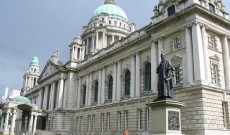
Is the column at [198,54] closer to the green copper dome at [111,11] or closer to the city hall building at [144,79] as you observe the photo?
the city hall building at [144,79]

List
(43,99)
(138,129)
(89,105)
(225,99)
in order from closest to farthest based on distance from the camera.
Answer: (225,99) < (138,129) < (89,105) < (43,99)

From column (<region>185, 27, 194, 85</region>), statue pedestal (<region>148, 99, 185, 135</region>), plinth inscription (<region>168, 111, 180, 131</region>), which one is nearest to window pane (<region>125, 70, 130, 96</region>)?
column (<region>185, 27, 194, 85</region>)

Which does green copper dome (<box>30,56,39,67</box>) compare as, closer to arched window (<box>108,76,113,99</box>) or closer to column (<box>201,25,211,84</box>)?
arched window (<box>108,76,113,99</box>)

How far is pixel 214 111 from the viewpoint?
22031mm

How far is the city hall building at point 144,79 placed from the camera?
22.6 meters

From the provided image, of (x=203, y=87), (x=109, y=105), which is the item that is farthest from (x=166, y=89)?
(x=109, y=105)

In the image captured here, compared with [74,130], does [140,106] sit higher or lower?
higher

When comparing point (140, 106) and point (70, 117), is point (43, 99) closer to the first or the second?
point (70, 117)

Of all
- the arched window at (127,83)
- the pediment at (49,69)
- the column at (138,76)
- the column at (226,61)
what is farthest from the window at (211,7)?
the pediment at (49,69)

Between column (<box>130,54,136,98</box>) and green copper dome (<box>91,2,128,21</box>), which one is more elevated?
green copper dome (<box>91,2,128,21</box>)

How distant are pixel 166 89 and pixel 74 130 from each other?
106 ft

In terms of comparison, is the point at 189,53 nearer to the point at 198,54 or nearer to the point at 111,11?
the point at 198,54

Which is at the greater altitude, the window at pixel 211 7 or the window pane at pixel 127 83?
the window at pixel 211 7

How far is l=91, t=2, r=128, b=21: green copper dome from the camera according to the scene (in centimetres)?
6588
